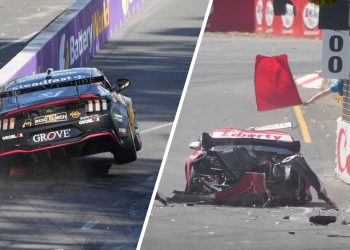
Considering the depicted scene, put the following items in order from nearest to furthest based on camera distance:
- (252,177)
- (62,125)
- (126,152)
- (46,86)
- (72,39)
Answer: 1. (252,177)
2. (62,125)
3. (126,152)
4. (46,86)
5. (72,39)

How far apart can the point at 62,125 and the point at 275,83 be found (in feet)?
10.8

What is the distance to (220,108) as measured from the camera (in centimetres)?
1844

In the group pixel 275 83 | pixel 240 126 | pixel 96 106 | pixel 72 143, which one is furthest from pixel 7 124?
pixel 275 83

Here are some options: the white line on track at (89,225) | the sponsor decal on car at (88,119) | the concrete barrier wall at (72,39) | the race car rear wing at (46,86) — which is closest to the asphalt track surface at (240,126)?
the white line on track at (89,225)

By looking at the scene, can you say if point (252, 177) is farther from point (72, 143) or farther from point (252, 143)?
point (72, 143)

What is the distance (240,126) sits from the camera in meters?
17.2

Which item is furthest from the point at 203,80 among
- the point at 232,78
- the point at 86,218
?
the point at 86,218

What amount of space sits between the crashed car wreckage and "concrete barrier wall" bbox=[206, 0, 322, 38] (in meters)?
2.82

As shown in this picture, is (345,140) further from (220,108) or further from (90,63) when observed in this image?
(90,63)

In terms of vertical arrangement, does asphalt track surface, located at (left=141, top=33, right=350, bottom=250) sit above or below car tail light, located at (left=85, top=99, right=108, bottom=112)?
below

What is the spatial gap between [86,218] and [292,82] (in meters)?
4.68

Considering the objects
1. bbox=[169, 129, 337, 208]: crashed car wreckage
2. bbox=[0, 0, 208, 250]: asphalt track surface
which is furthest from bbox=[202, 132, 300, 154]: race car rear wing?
bbox=[0, 0, 208, 250]: asphalt track surface

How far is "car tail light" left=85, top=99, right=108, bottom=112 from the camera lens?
16078mm

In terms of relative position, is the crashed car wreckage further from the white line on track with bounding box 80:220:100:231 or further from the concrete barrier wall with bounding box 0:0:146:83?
the concrete barrier wall with bounding box 0:0:146:83
